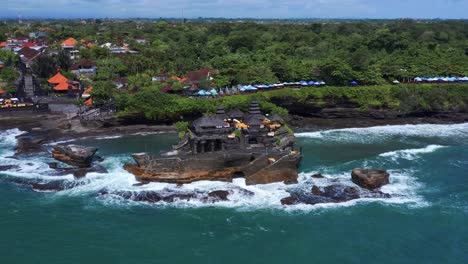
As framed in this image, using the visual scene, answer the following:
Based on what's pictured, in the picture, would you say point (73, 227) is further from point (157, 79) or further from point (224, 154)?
point (157, 79)

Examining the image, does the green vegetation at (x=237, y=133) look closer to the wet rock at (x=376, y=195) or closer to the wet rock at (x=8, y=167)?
the wet rock at (x=376, y=195)

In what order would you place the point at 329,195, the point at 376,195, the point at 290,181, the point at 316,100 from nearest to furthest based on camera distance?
the point at 329,195
the point at 376,195
the point at 290,181
the point at 316,100

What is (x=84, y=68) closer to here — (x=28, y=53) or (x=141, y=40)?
(x=28, y=53)

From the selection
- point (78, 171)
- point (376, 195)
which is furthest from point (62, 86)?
point (376, 195)

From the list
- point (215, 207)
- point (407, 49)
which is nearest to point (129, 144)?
point (215, 207)

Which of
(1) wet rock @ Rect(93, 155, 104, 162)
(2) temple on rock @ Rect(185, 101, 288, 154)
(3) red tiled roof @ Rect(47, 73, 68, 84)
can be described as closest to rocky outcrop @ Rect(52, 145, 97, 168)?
(1) wet rock @ Rect(93, 155, 104, 162)

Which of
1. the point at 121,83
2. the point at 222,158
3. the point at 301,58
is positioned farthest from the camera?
the point at 301,58

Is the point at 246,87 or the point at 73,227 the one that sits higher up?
the point at 246,87
